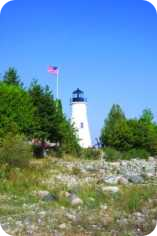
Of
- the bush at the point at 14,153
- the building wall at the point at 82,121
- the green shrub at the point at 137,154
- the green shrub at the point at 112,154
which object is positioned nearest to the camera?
the bush at the point at 14,153

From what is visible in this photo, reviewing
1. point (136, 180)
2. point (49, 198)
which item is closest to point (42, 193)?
point (49, 198)

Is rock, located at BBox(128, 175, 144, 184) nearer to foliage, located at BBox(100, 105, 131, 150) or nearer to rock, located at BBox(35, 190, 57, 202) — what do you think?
rock, located at BBox(35, 190, 57, 202)

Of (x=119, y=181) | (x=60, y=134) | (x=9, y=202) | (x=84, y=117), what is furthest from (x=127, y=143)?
(x=9, y=202)

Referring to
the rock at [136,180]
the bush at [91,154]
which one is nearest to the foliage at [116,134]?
the bush at [91,154]

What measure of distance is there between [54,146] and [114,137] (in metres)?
8.02

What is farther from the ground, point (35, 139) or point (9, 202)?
point (35, 139)

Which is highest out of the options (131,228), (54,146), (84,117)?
(84,117)

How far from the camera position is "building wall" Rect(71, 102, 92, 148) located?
49.9 metres

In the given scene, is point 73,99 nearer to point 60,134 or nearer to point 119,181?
point 60,134

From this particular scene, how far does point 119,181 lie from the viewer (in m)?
19.3

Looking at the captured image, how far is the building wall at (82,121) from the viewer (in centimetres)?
4988

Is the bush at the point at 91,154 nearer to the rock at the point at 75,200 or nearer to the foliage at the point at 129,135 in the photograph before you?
the foliage at the point at 129,135

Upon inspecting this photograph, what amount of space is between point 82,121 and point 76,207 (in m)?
36.8

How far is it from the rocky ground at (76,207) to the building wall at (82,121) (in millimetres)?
30113
